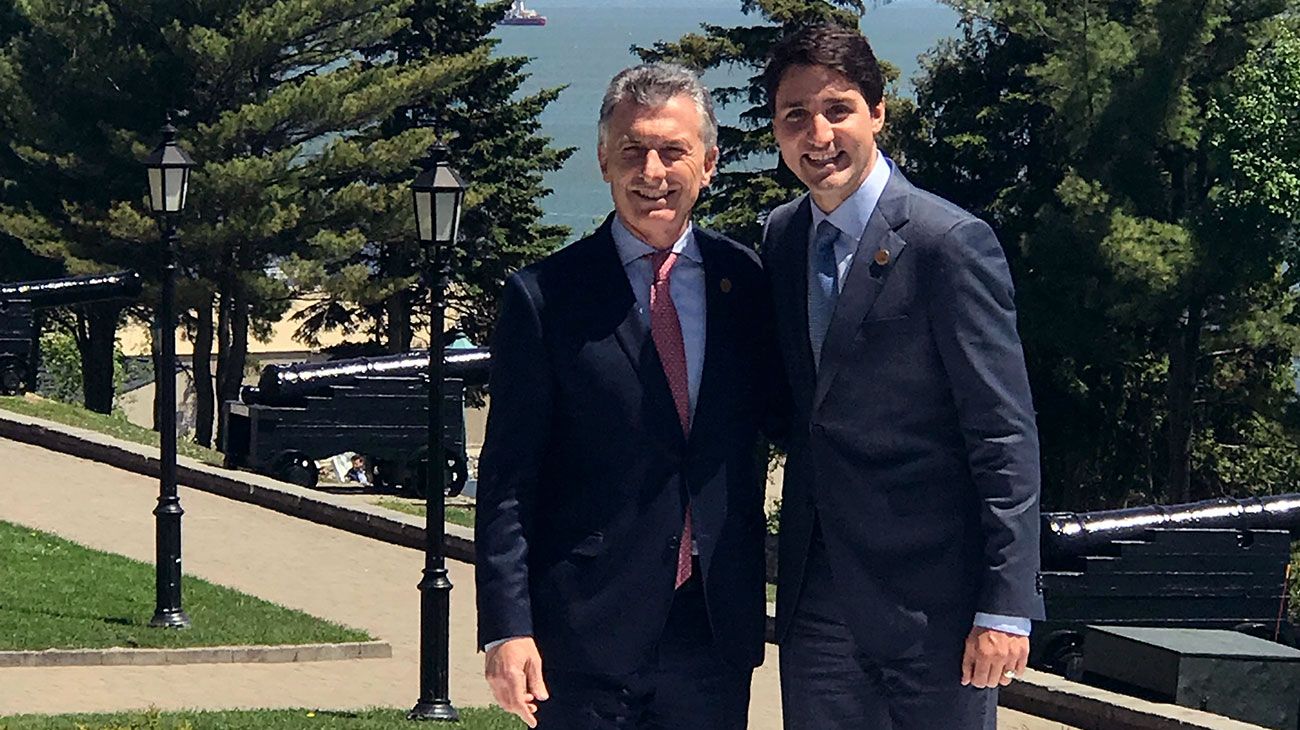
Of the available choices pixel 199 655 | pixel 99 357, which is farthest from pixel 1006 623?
pixel 99 357

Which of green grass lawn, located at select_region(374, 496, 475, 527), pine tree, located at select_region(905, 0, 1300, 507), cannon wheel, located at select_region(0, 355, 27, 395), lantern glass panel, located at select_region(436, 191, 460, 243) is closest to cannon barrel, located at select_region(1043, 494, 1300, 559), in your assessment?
green grass lawn, located at select_region(374, 496, 475, 527)

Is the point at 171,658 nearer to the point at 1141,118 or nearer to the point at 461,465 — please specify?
the point at 461,465

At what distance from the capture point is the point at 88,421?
23875 millimetres

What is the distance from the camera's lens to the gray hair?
4262 millimetres

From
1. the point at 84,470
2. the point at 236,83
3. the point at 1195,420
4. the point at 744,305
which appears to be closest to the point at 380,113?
the point at 236,83

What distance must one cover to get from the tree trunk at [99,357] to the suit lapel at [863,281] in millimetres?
41936

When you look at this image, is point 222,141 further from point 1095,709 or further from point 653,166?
point 653,166

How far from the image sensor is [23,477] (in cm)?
1941

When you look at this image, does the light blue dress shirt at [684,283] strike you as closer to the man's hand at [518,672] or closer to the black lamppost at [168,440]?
the man's hand at [518,672]

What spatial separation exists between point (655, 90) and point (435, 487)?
25.6ft

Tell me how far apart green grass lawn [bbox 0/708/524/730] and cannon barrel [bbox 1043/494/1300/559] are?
5825mm

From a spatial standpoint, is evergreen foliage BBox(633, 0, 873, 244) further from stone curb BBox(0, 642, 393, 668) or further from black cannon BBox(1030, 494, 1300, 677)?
stone curb BBox(0, 642, 393, 668)

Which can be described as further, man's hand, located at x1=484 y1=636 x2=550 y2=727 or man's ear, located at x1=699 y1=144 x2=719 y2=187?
man's ear, located at x1=699 y1=144 x2=719 y2=187

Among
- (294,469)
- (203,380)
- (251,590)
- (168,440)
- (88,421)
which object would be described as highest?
(168,440)
